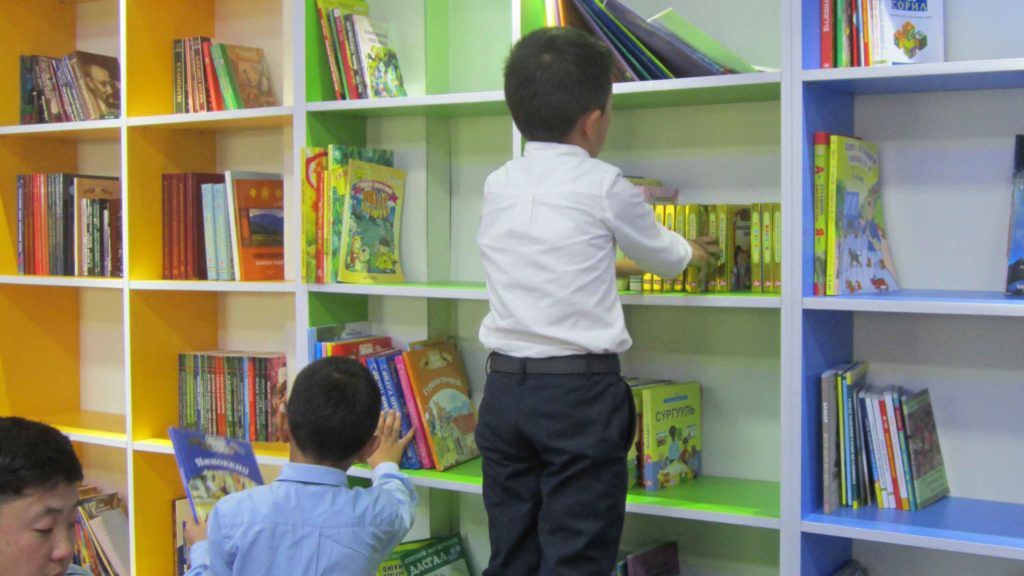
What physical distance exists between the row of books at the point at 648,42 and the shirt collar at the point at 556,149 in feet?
0.96

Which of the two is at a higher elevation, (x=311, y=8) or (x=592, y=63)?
(x=311, y=8)

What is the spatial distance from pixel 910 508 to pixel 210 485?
1454 mm

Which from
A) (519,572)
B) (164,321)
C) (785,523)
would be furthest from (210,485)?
(785,523)

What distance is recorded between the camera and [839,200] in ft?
6.08

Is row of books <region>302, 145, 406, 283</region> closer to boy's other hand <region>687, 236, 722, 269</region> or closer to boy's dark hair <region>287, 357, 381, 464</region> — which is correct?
boy's dark hair <region>287, 357, 381, 464</region>

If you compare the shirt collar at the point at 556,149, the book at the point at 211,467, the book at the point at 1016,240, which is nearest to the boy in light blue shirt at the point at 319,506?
the book at the point at 211,467

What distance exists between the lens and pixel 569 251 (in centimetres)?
173

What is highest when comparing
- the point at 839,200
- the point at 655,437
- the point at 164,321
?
the point at 839,200

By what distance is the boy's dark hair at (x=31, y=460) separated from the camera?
1305mm

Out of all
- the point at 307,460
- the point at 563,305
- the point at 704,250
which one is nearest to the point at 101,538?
the point at 307,460

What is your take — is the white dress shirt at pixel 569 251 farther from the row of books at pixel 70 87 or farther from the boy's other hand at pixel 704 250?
the row of books at pixel 70 87

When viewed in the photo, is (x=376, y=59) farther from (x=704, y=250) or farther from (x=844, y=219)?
(x=844, y=219)

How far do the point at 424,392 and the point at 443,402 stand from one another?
0.21 feet

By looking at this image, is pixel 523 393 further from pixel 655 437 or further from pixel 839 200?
pixel 839 200
